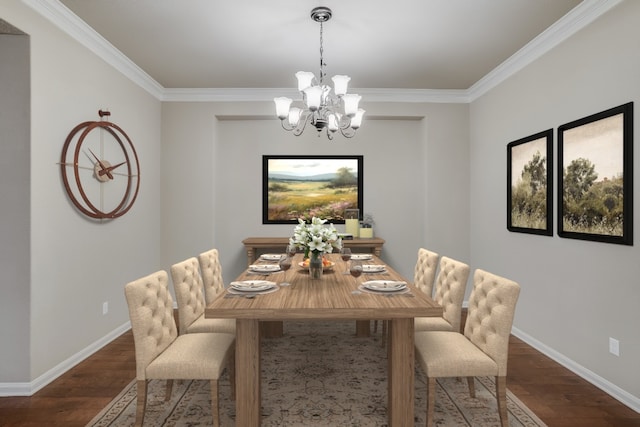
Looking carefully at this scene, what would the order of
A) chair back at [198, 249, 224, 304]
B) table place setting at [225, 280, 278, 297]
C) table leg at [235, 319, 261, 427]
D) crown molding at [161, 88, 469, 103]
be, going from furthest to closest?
crown molding at [161, 88, 469, 103] → chair back at [198, 249, 224, 304] → table place setting at [225, 280, 278, 297] → table leg at [235, 319, 261, 427]

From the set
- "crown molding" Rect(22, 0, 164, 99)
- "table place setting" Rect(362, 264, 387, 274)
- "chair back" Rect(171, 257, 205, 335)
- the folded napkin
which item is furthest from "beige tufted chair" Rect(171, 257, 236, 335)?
"crown molding" Rect(22, 0, 164, 99)

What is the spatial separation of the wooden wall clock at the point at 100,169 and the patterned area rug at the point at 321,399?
161 cm

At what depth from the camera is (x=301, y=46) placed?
3.43 meters

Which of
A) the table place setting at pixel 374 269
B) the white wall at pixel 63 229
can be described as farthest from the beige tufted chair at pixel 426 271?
the white wall at pixel 63 229

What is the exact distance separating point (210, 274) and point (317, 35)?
87.1 inches

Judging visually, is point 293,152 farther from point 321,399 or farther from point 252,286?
point 321,399

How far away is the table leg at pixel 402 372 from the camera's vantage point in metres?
1.95

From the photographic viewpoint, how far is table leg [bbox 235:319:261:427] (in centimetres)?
192

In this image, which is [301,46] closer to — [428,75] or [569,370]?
[428,75]

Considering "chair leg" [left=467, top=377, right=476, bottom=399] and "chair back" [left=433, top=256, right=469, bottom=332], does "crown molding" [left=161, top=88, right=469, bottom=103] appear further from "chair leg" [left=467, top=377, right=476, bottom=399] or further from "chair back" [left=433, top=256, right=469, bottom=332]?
"chair leg" [left=467, top=377, right=476, bottom=399]

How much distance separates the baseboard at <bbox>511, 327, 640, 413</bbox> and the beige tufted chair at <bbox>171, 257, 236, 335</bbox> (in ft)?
8.47

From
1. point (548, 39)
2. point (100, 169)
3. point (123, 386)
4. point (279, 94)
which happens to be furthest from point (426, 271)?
point (100, 169)

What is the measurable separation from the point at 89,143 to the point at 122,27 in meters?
1.01

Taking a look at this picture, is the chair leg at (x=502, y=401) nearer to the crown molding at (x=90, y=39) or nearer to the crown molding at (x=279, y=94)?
the crown molding at (x=279, y=94)
